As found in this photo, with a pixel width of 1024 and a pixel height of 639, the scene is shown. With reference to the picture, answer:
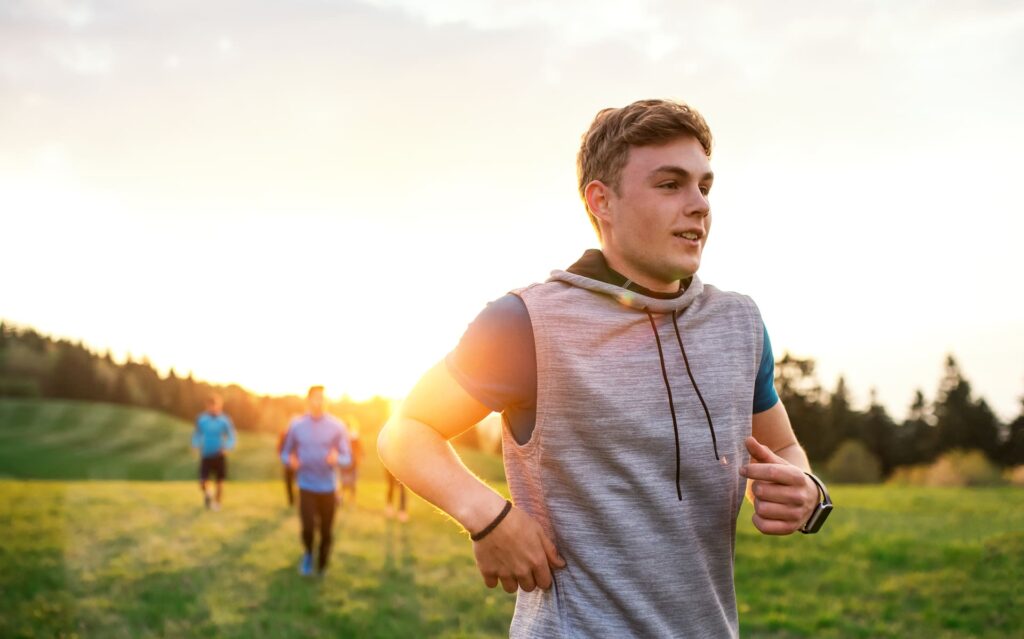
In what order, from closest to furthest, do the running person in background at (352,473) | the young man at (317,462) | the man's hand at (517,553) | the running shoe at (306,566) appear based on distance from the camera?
the man's hand at (517,553) → the young man at (317,462) → the running shoe at (306,566) → the running person in background at (352,473)

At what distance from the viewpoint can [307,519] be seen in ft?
34.9

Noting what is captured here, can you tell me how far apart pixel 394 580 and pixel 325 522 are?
1.33 metres

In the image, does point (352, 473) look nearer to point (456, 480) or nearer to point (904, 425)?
point (456, 480)

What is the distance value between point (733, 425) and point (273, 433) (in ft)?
231

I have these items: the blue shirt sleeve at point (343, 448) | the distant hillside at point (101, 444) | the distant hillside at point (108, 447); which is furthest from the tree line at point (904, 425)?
Answer: the blue shirt sleeve at point (343, 448)

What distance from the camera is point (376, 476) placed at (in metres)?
57.8

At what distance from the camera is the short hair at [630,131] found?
81.7 inches

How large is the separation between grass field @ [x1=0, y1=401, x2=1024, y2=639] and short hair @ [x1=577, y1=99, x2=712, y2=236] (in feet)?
23.1

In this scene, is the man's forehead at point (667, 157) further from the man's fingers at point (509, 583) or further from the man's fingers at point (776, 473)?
the man's fingers at point (509, 583)

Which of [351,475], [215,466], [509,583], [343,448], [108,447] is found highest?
[509,583]

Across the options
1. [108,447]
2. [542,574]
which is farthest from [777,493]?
[108,447]

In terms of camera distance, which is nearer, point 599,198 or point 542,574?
point 542,574

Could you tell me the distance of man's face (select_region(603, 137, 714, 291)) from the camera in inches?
81.5

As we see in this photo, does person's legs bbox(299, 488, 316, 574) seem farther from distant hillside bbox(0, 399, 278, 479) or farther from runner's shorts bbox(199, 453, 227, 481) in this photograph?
distant hillside bbox(0, 399, 278, 479)
